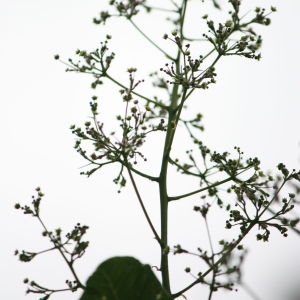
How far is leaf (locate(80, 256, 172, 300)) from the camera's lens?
2.97m

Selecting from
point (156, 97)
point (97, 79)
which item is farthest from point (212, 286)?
point (156, 97)

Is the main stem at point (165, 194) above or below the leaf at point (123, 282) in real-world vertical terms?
above

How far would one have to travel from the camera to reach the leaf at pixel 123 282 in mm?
2969

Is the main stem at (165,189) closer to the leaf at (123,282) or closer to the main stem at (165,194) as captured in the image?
the main stem at (165,194)

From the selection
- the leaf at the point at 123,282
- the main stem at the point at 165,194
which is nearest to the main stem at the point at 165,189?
the main stem at the point at 165,194

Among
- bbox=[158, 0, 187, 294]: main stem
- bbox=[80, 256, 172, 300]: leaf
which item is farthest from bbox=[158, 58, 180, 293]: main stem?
bbox=[80, 256, 172, 300]: leaf

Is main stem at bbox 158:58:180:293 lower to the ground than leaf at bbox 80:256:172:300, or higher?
higher

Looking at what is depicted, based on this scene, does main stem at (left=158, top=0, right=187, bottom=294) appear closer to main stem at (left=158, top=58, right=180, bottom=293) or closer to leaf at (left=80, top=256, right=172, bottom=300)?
main stem at (left=158, top=58, right=180, bottom=293)

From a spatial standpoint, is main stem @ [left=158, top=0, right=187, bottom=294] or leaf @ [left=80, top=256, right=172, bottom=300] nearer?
leaf @ [left=80, top=256, right=172, bottom=300]

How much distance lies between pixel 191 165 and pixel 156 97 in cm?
100

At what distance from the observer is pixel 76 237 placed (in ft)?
10.8

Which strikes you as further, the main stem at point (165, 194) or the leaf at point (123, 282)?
the main stem at point (165, 194)

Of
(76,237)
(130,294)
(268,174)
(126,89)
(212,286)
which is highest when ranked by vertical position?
(126,89)

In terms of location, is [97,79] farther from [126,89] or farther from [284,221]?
[284,221]
